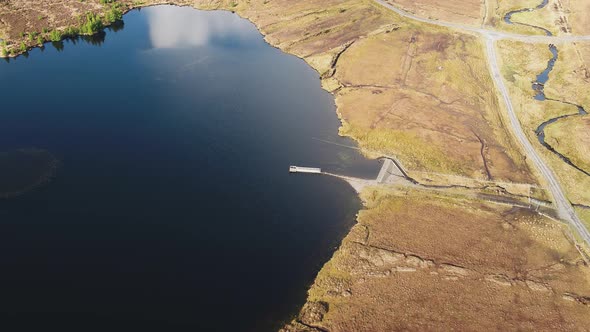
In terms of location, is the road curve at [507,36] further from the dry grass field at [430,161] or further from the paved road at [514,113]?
the dry grass field at [430,161]

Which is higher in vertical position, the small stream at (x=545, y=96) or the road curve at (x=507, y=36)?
the road curve at (x=507, y=36)

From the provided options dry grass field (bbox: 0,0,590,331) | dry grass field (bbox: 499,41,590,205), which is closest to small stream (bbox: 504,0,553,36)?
dry grass field (bbox: 0,0,590,331)

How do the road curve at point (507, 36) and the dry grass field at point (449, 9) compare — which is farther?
the dry grass field at point (449, 9)

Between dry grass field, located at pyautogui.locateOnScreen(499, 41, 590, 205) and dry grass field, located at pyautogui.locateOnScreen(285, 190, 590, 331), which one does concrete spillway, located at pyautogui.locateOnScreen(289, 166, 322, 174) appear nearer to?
dry grass field, located at pyautogui.locateOnScreen(285, 190, 590, 331)

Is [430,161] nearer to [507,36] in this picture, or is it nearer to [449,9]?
[507,36]

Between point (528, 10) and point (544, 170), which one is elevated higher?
point (528, 10)

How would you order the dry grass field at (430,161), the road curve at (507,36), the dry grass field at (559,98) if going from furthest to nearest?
the road curve at (507,36), the dry grass field at (559,98), the dry grass field at (430,161)

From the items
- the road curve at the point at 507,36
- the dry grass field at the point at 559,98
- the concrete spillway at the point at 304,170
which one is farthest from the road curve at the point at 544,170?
the concrete spillway at the point at 304,170

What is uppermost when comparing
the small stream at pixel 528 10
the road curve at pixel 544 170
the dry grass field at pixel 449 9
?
the dry grass field at pixel 449 9

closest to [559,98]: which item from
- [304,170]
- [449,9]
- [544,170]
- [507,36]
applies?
[544,170]

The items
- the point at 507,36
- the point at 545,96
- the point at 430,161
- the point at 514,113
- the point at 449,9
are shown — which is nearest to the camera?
the point at 430,161
